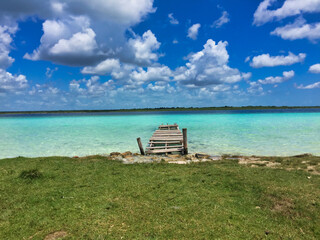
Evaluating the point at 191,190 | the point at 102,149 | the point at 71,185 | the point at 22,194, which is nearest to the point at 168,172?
the point at 191,190

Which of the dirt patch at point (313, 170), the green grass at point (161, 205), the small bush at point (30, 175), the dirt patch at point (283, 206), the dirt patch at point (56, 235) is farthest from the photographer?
the dirt patch at point (313, 170)

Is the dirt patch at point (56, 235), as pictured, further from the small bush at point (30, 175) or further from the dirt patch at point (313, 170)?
the dirt patch at point (313, 170)

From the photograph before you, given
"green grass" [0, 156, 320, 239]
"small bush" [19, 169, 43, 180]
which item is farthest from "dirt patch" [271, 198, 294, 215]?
"small bush" [19, 169, 43, 180]

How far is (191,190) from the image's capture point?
808cm

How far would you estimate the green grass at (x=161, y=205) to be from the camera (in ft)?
18.0

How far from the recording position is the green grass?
5473mm

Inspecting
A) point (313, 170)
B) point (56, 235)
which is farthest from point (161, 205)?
point (313, 170)

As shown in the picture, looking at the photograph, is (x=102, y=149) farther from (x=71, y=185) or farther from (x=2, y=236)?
(x=2, y=236)

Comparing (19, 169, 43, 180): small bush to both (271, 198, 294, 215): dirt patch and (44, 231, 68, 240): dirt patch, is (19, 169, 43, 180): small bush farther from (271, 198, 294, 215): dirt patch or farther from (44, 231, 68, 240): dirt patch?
(271, 198, 294, 215): dirt patch

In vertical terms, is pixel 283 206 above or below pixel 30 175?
below

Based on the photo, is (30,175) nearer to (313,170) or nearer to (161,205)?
(161,205)

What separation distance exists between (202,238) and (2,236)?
5274 mm

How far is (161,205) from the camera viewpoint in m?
6.84

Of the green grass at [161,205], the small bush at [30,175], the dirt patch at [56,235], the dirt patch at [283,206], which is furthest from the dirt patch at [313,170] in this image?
the small bush at [30,175]
